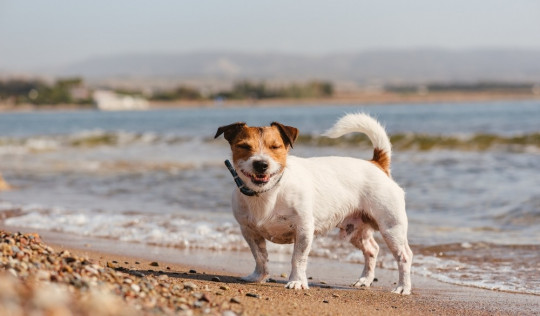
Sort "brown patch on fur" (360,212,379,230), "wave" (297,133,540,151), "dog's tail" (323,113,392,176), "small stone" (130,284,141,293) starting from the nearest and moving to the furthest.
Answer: "small stone" (130,284,141,293) < "brown patch on fur" (360,212,379,230) < "dog's tail" (323,113,392,176) < "wave" (297,133,540,151)

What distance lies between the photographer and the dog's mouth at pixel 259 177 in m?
5.54

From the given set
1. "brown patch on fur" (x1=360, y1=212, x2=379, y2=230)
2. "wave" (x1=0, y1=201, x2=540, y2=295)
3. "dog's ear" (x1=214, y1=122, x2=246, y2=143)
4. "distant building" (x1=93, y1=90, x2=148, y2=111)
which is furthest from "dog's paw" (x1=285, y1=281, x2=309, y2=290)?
"distant building" (x1=93, y1=90, x2=148, y2=111)

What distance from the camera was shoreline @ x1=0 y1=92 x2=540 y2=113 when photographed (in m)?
107

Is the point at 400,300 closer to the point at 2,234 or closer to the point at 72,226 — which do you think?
the point at 2,234

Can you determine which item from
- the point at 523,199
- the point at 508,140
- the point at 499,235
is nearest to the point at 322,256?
the point at 499,235

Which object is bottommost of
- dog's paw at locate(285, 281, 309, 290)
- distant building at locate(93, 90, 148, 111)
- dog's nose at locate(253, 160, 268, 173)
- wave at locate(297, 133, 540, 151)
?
dog's paw at locate(285, 281, 309, 290)

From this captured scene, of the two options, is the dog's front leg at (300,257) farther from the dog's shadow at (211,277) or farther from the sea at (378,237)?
the sea at (378,237)

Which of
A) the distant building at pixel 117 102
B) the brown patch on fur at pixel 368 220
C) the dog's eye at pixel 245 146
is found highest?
the distant building at pixel 117 102

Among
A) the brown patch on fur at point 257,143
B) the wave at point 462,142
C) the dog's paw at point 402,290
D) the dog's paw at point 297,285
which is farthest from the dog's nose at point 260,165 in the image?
the wave at point 462,142

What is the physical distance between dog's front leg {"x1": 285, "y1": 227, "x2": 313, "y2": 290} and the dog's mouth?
0.59m

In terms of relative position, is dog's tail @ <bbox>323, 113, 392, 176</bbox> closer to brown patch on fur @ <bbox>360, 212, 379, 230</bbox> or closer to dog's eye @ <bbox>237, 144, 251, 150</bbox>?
brown patch on fur @ <bbox>360, 212, 379, 230</bbox>

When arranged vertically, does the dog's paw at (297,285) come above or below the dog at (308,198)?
below

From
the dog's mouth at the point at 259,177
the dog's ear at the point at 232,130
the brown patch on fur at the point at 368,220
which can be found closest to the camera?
the dog's mouth at the point at 259,177

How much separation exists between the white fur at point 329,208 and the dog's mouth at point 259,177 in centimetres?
7
